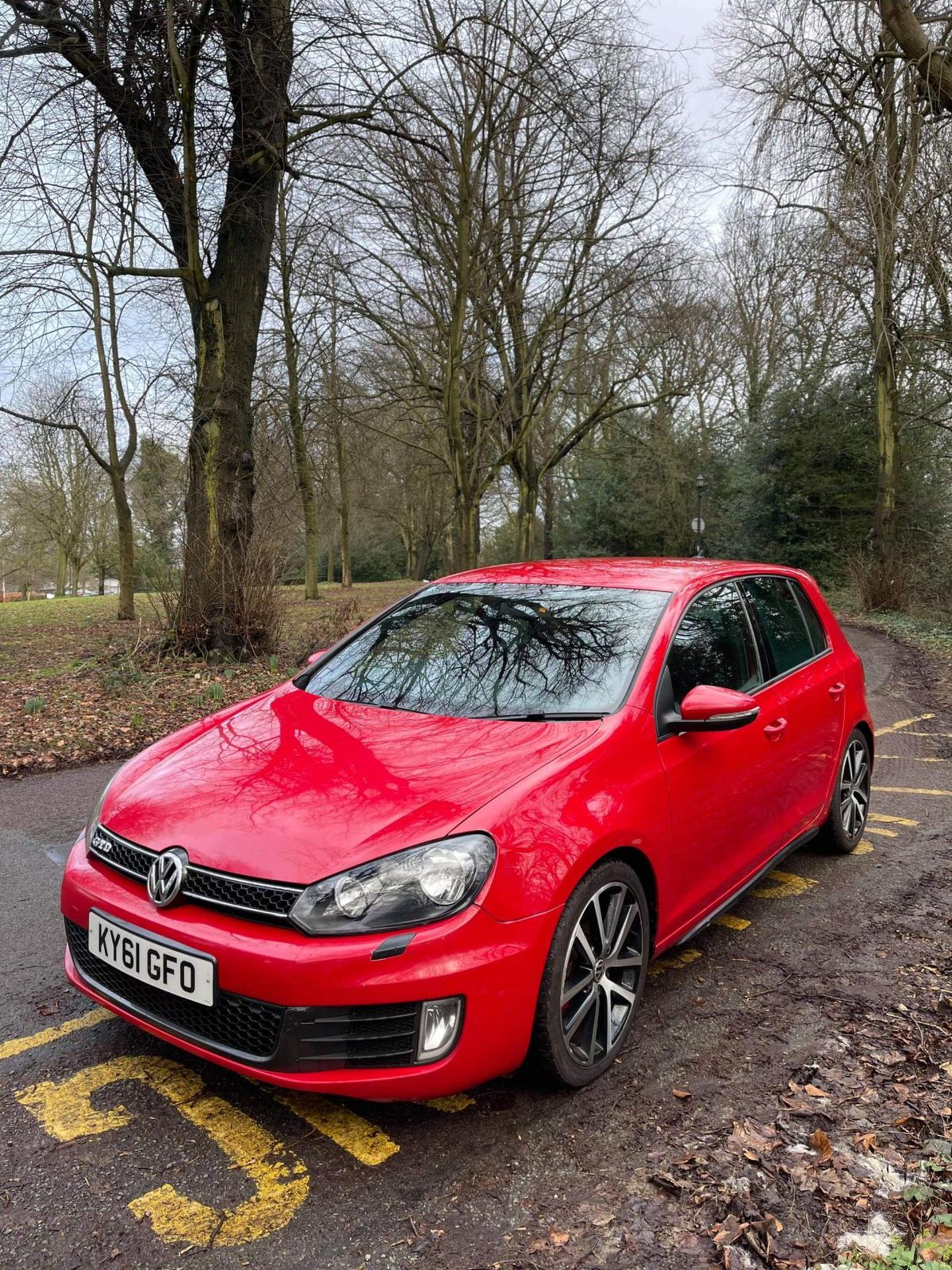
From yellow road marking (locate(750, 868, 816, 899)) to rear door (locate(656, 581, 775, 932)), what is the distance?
53 cm

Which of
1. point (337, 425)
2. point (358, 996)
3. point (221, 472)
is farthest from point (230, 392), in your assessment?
point (337, 425)

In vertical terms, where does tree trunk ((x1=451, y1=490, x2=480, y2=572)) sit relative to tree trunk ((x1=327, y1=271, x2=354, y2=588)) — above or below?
below

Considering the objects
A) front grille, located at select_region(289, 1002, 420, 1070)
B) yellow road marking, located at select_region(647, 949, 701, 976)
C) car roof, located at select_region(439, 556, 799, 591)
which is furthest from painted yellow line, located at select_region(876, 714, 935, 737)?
front grille, located at select_region(289, 1002, 420, 1070)

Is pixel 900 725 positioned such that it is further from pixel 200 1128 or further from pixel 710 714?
pixel 200 1128

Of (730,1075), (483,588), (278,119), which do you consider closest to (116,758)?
(483,588)

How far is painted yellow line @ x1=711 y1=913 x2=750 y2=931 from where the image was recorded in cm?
375

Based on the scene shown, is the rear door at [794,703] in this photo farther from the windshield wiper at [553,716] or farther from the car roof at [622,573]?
the windshield wiper at [553,716]

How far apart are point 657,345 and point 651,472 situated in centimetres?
1264

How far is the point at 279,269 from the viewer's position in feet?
62.4

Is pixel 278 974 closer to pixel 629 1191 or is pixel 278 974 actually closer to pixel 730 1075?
pixel 629 1191

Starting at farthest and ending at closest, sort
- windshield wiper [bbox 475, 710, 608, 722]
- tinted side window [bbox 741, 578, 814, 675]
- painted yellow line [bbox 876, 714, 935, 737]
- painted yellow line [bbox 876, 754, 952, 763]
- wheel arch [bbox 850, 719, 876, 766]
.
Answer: painted yellow line [bbox 876, 714, 935, 737] → painted yellow line [bbox 876, 754, 952, 763] → wheel arch [bbox 850, 719, 876, 766] → tinted side window [bbox 741, 578, 814, 675] → windshield wiper [bbox 475, 710, 608, 722]

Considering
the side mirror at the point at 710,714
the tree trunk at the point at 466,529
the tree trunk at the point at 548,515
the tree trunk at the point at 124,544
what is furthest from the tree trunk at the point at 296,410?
the side mirror at the point at 710,714

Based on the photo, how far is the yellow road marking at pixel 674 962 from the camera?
132 inches

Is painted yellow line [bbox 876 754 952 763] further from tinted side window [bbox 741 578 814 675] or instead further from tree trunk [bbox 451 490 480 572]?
tree trunk [bbox 451 490 480 572]
